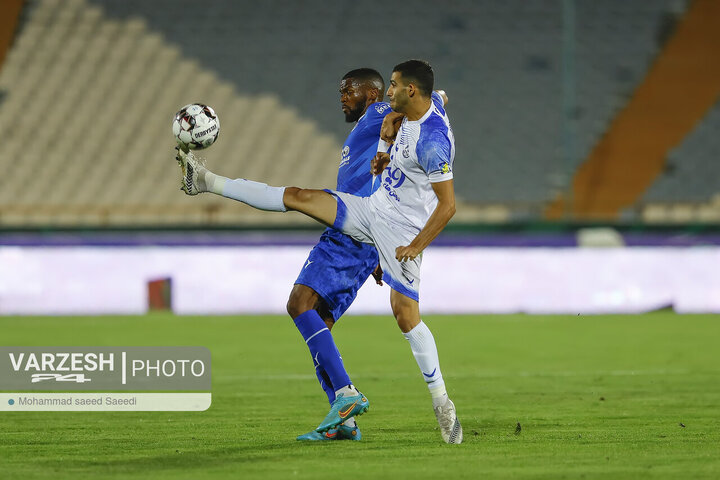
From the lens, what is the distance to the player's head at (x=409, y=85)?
579cm

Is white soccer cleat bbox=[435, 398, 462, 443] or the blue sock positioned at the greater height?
the blue sock

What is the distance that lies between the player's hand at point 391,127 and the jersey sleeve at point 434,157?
37 cm

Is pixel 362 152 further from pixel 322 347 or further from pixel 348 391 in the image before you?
pixel 348 391

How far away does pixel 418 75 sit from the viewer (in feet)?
19.0

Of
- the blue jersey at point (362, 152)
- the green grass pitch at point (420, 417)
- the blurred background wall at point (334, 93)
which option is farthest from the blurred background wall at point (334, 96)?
the blue jersey at point (362, 152)

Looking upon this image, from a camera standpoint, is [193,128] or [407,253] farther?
[193,128]

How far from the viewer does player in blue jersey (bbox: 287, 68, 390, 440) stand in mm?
6141

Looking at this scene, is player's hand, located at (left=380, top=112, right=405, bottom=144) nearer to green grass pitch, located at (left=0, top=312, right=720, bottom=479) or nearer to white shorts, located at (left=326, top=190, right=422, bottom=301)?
white shorts, located at (left=326, top=190, right=422, bottom=301)

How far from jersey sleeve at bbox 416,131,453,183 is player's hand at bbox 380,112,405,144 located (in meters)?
0.37

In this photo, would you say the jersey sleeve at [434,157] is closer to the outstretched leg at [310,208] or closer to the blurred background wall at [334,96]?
the outstretched leg at [310,208]

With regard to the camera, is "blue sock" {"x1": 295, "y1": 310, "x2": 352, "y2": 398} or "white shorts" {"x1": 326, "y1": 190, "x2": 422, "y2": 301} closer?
"white shorts" {"x1": 326, "y1": 190, "x2": 422, "y2": 301}

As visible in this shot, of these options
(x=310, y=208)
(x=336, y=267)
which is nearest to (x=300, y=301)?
(x=336, y=267)

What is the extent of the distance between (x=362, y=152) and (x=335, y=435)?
1.58 meters

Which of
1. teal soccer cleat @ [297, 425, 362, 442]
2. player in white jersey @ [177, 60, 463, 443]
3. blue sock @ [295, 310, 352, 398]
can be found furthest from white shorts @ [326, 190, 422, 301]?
teal soccer cleat @ [297, 425, 362, 442]
